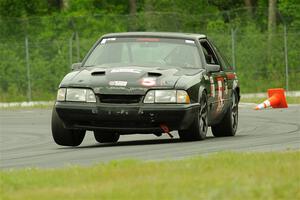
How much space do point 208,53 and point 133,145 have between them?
105 inches

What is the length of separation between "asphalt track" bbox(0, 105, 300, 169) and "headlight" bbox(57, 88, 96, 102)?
0.65m

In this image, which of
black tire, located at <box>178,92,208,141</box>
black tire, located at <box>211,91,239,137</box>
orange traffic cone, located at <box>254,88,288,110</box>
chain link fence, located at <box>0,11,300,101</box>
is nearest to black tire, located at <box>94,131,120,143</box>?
black tire, located at <box>211,91,239,137</box>

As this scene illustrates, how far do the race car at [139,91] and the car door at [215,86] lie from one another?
0.07 feet

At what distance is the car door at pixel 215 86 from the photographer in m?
17.6

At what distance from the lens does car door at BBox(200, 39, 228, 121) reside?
17.6 metres

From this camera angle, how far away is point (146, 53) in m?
17.4

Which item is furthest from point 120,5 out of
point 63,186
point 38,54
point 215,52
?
point 63,186

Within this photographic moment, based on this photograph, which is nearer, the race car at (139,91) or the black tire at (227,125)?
the race car at (139,91)

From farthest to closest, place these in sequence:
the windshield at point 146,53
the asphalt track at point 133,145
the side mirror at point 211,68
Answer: the side mirror at point 211,68 < the windshield at point 146,53 < the asphalt track at point 133,145

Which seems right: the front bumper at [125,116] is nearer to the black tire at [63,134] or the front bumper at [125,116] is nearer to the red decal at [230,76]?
the black tire at [63,134]

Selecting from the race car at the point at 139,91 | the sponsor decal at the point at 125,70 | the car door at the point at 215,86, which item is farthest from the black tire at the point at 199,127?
the sponsor decal at the point at 125,70

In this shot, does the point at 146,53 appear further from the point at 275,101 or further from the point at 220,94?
the point at 275,101

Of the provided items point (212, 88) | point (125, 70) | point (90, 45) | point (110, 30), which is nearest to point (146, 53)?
point (212, 88)

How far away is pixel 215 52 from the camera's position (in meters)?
18.9
